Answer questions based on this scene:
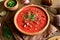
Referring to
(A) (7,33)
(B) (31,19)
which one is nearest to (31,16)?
(B) (31,19)

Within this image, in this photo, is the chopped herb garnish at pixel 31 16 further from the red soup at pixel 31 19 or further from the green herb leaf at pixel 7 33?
the green herb leaf at pixel 7 33

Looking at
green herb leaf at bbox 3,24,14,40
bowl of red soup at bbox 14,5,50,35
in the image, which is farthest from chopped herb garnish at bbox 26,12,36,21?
green herb leaf at bbox 3,24,14,40

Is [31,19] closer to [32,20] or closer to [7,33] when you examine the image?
[32,20]

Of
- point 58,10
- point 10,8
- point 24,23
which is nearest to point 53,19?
point 58,10

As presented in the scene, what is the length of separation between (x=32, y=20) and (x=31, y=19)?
11 mm

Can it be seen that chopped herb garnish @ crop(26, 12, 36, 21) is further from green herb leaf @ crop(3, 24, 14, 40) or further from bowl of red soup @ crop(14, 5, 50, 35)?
green herb leaf @ crop(3, 24, 14, 40)

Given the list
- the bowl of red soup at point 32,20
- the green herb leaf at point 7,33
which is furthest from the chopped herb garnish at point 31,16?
the green herb leaf at point 7,33

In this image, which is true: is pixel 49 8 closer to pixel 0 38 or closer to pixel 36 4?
pixel 36 4

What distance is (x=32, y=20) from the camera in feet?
5.03

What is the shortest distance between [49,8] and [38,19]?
14 cm

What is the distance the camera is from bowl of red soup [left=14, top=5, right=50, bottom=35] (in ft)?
4.92

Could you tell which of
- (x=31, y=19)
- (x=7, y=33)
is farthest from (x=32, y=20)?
(x=7, y=33)

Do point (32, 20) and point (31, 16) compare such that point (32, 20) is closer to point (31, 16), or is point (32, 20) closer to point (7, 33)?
point (31, 16)

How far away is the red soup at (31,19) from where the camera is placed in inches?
59.4
